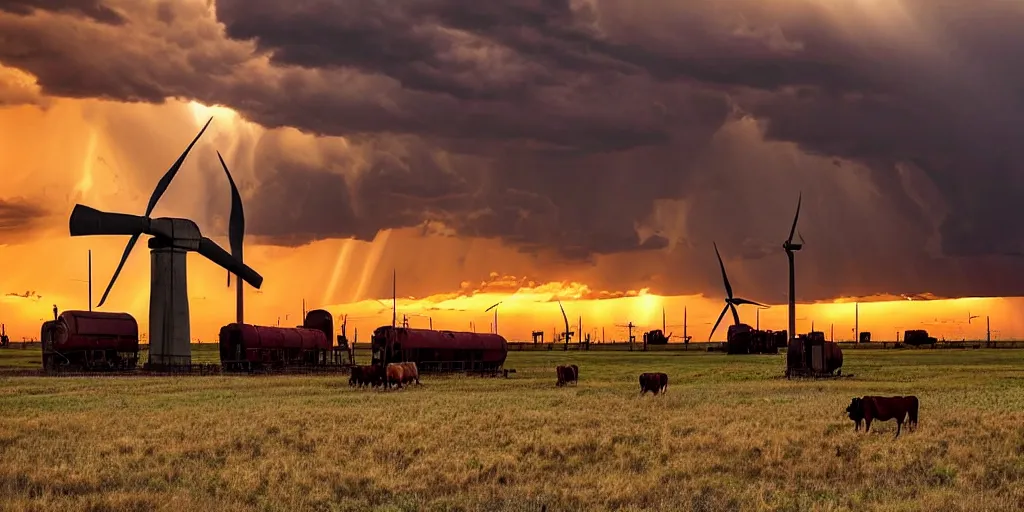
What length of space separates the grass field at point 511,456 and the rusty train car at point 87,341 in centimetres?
3648

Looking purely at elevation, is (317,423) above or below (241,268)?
below

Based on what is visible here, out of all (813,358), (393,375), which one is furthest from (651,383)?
(813,358)

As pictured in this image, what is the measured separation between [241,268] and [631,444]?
68.4 m

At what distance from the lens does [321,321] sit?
9669 cm

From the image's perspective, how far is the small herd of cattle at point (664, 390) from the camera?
2802 centimetres

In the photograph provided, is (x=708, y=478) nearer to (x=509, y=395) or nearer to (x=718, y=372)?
(x=509, y=395)

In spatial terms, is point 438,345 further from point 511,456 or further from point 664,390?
point 511,456

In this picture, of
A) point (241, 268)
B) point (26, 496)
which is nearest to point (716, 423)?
point (26, 496)

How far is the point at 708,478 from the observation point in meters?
21.5

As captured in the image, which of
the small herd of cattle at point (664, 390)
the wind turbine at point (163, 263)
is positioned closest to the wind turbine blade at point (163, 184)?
the wind turbine at point (163, 263)

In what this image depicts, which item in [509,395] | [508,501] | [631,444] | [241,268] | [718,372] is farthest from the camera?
[241,268]

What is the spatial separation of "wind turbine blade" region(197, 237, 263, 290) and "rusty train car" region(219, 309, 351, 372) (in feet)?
29.2

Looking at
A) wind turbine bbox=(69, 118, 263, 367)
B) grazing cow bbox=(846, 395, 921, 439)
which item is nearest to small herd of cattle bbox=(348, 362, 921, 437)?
grazing cow bbox=(846, 395, 921, 439)

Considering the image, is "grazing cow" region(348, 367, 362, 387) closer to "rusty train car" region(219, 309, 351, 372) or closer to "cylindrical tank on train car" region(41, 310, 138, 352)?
"rusty train car" region(219, 309, 351, 372)
